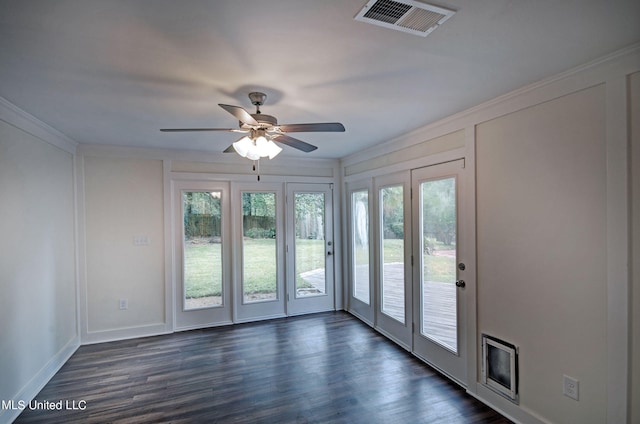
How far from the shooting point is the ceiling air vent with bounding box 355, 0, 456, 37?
4.17 ft

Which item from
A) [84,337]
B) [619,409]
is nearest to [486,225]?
[619,409]

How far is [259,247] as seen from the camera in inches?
182

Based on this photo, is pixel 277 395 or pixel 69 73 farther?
pixel 277 395

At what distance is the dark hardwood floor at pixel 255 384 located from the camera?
8.00ft

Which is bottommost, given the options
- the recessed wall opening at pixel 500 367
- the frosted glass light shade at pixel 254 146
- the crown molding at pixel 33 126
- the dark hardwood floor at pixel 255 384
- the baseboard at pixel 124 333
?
the dark hardwood floor at pixel 255 384

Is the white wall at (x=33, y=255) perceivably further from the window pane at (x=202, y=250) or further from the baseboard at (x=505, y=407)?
the baseboard at (x=505, y=407)

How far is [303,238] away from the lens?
484 cm

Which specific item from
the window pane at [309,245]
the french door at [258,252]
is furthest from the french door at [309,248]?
the french door at [258,252]

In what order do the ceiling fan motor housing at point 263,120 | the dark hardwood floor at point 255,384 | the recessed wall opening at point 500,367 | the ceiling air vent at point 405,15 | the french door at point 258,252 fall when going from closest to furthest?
the ceiling air vent at point 405,15, the ceiling fan motor housing at point 263,120, the recessed wall opening at point 500,367, the dark hardwood floor at point 255,384, the french door at point 258,252

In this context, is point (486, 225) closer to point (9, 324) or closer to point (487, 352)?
point (487, 352)

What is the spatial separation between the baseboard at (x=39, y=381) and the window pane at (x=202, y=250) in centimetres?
127

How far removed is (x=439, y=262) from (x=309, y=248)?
7.30 feet

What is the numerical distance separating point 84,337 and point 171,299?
103cm

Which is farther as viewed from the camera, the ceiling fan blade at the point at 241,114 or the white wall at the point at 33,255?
the white wall at the point at 33,255
